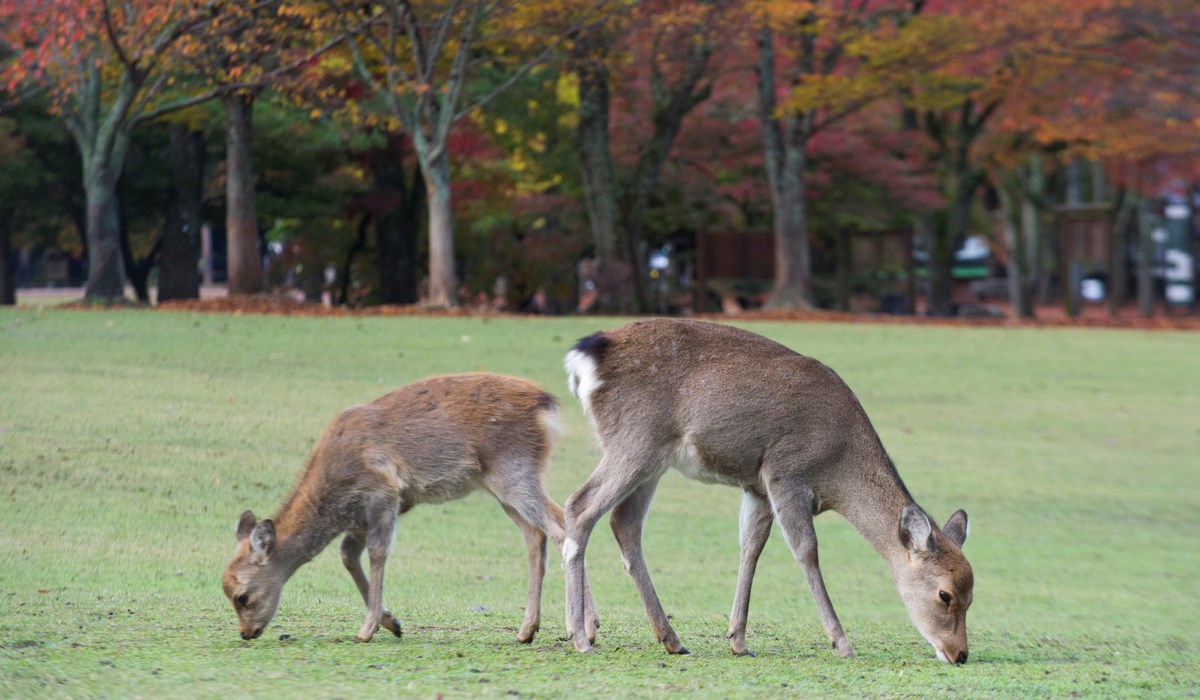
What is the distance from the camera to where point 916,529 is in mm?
5980

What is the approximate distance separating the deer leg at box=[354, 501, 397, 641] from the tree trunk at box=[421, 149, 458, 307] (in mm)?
17645

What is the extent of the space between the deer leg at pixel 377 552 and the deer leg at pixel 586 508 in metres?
0.77

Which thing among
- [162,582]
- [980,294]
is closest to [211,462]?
[162,582]

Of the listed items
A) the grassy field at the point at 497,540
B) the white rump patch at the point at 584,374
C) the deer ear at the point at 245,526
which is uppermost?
the white rump patch at the point at 584,374

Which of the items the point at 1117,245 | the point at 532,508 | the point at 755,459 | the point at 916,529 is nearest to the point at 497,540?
the point at 532,508

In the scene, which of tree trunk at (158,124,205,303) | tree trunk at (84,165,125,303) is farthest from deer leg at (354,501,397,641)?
tree trunk at (158,124,205,303)

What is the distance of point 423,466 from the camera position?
6.46m

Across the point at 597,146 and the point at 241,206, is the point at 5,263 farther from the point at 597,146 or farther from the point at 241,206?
the point at 597,146

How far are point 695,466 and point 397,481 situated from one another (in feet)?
4.22

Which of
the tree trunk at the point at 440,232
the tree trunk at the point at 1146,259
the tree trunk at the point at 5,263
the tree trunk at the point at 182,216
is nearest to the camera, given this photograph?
the tree trunk at the point at 440,232

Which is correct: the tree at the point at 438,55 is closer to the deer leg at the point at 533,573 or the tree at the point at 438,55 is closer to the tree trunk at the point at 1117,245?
the tree trunk at the point at 1117,245

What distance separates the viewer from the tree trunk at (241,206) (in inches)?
986

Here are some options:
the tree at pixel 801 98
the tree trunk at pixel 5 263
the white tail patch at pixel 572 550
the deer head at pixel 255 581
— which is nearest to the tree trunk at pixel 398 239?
the tree trunk at pixel 5 263

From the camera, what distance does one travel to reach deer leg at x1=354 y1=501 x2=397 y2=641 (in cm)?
609
